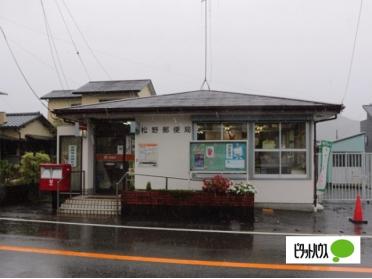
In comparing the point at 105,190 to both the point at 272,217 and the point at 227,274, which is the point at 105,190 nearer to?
the point at 272,217

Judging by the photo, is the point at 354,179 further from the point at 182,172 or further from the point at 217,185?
the point at 217,185

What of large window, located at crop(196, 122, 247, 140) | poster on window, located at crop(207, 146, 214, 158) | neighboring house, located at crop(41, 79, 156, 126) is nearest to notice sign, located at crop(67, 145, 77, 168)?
large window, located at crop(196, 122, 247, 140)

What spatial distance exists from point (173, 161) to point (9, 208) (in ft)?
18.7

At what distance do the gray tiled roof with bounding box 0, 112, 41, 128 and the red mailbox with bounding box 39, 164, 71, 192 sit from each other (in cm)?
1413

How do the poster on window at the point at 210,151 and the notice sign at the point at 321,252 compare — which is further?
the poster on window at the point at 210,151

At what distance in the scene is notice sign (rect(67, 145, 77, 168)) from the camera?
1511cm

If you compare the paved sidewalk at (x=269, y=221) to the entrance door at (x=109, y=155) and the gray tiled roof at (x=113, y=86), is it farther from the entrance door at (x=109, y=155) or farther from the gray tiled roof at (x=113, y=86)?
the gray tiled roof at (x=113, y=86)

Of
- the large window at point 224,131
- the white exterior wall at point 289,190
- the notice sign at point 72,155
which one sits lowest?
the white exterior wall at point 289,190

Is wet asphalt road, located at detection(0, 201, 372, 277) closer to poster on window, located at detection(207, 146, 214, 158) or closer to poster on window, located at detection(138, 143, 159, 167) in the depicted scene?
poster on window, located at detection(207, 146, 214, 158)

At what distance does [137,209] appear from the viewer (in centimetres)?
1139

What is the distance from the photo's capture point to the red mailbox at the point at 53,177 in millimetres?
12742

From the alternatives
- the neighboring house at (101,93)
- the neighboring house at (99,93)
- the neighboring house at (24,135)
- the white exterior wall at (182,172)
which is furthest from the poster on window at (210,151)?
the neighboring house at (101,93)

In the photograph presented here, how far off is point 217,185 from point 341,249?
15.1ft

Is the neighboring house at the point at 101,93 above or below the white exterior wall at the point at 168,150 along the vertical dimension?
above
